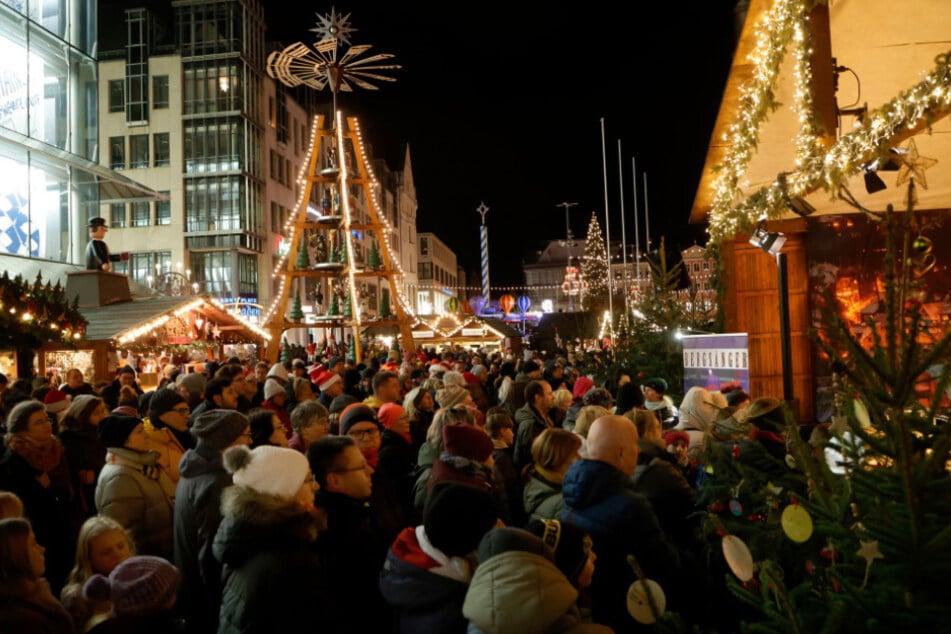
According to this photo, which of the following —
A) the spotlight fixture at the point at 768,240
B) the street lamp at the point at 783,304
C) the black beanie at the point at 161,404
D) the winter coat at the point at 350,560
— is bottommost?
the winter coat at the point at 350,560

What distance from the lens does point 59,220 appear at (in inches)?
1077

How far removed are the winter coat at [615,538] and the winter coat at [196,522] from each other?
1.93 m

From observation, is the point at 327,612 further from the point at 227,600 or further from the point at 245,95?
the point at 245,95

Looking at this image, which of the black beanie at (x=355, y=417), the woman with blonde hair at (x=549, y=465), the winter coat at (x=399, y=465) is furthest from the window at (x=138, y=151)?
the woman with blonde hair at (x=549, y=465)

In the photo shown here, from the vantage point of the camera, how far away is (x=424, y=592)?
9.37ft

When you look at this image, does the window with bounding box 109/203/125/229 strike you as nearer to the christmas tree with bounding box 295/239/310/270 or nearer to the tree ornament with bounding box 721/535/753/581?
the christmas tree with bounding box 295/239/310/270

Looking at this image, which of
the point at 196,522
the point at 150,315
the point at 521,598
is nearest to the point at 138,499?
the point at 196,522

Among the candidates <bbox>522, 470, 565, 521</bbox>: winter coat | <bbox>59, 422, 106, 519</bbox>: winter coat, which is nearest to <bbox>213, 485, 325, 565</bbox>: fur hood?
<bbox>522, 470, 565, 521</bbox>: winter coat

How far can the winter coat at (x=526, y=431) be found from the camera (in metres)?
6.96

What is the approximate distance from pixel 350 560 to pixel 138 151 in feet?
165

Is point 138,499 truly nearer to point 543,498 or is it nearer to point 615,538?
point 543,498

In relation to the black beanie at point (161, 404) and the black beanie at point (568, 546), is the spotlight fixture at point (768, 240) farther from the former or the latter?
the black beanie at point (568, 546)

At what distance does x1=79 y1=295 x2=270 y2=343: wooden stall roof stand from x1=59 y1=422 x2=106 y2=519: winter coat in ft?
31.1

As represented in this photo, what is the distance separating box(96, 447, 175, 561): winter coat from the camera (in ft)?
14.7
